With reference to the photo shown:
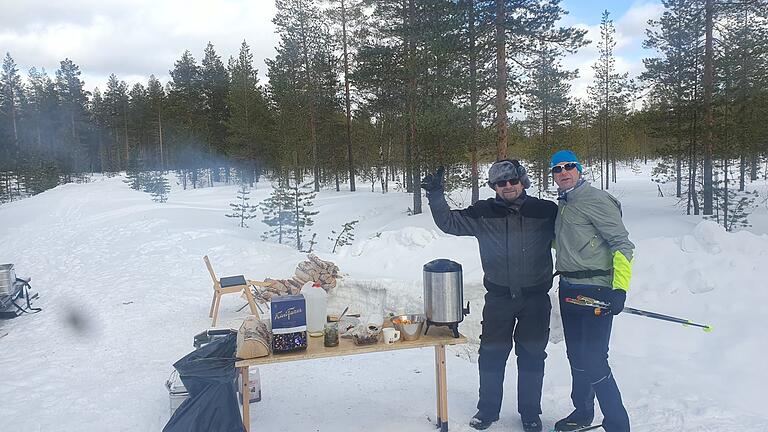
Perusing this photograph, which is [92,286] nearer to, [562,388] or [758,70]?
[562,388]

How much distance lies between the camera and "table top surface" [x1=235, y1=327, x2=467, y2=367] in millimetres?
3301

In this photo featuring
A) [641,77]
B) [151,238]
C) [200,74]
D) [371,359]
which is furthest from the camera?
[200,74]

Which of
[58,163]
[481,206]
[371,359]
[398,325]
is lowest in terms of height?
[371,359]

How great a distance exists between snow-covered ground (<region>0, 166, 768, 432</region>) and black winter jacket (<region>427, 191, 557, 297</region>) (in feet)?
3.81

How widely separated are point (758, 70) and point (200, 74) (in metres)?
34.2

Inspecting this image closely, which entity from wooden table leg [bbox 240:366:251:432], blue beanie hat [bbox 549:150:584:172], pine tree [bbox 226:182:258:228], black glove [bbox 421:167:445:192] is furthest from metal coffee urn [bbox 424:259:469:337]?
pine tree [bbox 226:182:258:228]

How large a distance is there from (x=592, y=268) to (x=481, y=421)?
1.45 metres

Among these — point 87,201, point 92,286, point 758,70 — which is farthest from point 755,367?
point 87,201

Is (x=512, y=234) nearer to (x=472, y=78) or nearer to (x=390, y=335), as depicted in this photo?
(x=390, y=335)

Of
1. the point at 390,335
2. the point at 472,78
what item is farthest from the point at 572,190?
the point at 472,78

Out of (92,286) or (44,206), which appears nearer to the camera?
(92,286)

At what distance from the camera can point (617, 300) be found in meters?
3.16

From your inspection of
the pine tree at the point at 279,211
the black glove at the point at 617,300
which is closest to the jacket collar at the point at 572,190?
the black glove at the point at 617,300

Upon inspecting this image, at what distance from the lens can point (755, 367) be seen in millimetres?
4316
